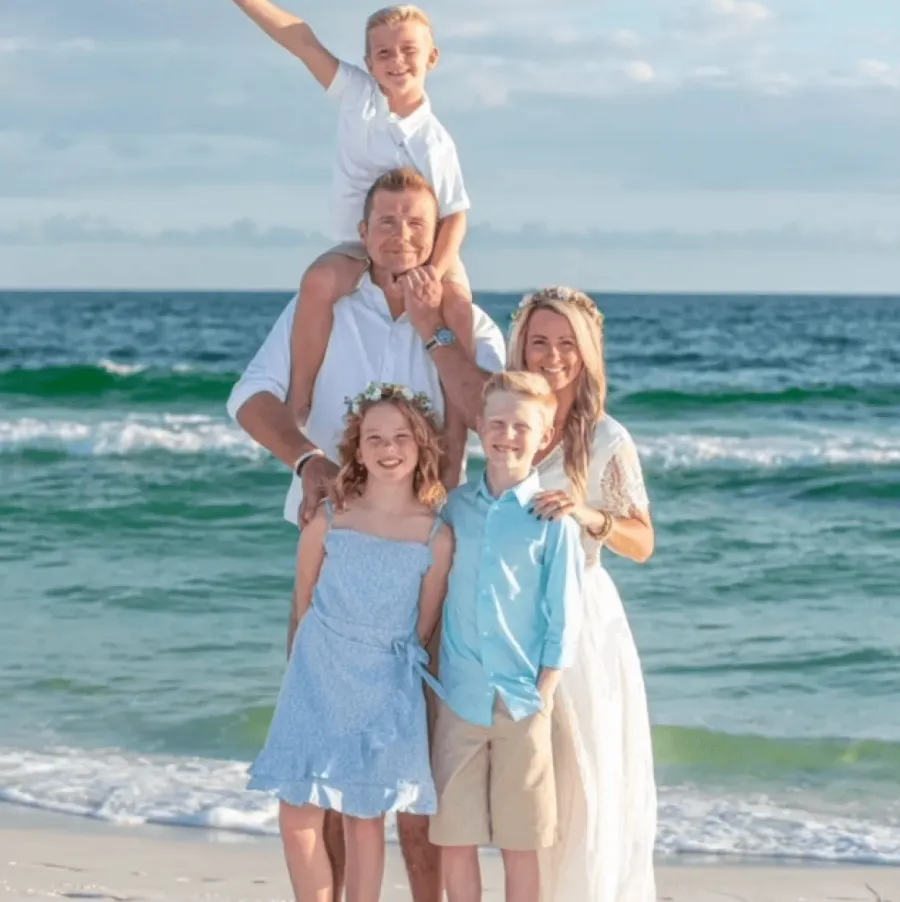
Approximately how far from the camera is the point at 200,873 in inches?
205

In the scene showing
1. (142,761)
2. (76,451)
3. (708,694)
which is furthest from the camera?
(76,451)

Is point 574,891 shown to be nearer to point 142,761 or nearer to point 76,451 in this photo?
point 142,761

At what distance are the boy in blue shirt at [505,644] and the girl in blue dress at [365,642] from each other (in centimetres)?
7

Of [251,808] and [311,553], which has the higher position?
[311,553]

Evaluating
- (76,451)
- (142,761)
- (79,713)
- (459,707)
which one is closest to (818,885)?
(459,707)

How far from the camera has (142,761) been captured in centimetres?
670

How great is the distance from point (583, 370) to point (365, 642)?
736mm

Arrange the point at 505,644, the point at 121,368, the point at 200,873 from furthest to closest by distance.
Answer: the point at 121,368 → the point at 200,873 → the point at 505,644

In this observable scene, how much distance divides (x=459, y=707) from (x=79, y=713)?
167 inches

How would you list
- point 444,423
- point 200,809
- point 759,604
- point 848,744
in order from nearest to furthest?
point 444,423
point 200,809
point 848,744
point 759,604

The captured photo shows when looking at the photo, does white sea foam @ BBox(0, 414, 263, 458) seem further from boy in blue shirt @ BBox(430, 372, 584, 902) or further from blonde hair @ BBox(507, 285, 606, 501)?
boy in blue shirt @ BBox(430, 372, 584, 902)

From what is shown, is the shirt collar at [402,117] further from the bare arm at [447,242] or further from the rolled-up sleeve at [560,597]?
the rolled-up sleeve at [560,597]

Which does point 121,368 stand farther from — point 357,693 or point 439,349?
point 357,693

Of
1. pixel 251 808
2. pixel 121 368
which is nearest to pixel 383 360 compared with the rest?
pixel 251 808
